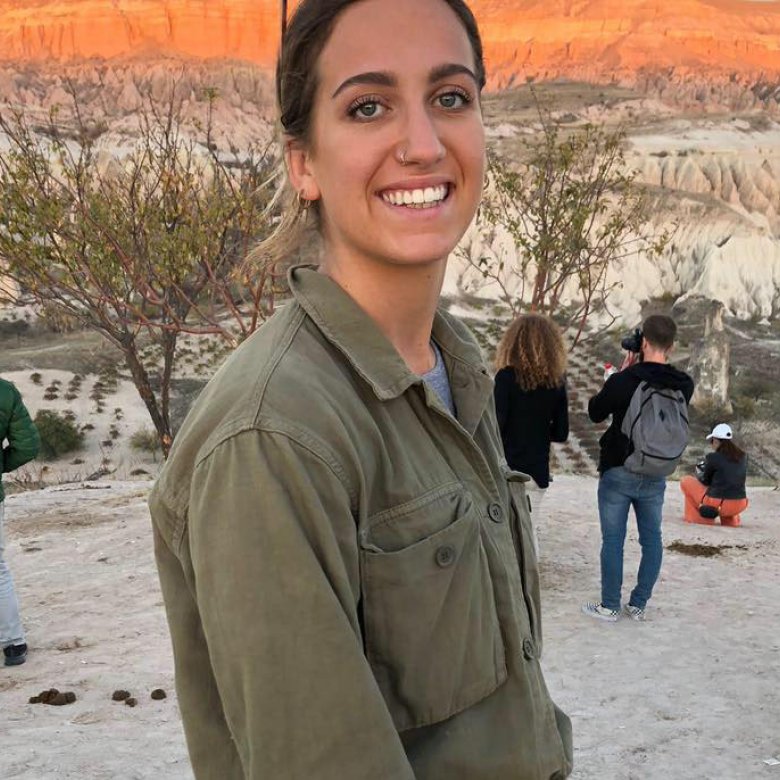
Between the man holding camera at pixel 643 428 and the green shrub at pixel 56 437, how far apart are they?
606 inches

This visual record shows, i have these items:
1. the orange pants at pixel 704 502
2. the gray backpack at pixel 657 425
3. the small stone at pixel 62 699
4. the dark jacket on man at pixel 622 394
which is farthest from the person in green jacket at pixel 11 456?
the orange pants at pixel 704 502

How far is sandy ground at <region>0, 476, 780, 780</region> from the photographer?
391 centimetres

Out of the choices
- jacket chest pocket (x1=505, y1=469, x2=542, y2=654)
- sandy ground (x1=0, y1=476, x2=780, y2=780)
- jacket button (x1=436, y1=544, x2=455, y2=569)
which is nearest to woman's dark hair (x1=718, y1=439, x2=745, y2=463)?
sandy ground (x1=0, y1=476, x2=780, y2=780)

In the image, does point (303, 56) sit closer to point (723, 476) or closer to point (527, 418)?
point (527, 418)

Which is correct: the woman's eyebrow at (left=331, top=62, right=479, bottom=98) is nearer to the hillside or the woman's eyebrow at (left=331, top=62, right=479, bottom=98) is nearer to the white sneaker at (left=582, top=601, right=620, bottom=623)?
the white sneaker at (left=582, top=601, right=620, bottom=623)

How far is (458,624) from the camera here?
3.58ft

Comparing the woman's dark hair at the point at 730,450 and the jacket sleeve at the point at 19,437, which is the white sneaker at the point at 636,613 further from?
the jacket sleeve at the point at 19,437

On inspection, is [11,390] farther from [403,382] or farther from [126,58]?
[126,58]

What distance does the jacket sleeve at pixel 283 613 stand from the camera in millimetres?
887

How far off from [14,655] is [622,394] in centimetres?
395

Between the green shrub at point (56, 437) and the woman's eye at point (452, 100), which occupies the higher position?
the woman's eye at point (452, 100)

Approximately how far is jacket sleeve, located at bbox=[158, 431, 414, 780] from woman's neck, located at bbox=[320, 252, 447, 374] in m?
0.39

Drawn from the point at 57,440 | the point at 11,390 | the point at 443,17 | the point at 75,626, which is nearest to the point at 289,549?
the point at 443,17

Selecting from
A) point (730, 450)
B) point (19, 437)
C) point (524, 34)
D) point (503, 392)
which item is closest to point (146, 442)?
point (730, 450)
